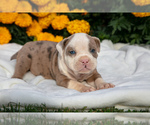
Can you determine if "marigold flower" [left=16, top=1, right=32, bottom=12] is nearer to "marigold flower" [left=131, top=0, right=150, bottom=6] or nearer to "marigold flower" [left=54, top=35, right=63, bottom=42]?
"marigold flower" [left=131, top=0, right=150, bottom=6]

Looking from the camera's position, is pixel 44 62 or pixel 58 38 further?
pixel 58 38

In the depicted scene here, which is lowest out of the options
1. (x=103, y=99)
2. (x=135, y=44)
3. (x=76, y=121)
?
(x=76, y=121)

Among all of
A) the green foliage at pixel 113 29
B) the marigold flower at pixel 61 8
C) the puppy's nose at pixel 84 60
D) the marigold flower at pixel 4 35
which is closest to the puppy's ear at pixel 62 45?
the puppy's nose at pixel 84 60

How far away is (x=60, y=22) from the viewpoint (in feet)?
8.33

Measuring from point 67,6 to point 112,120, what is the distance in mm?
640

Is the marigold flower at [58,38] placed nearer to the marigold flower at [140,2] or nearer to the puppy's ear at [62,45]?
the puppy's ear at [62,45]

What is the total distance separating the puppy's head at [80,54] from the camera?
5.19 feet

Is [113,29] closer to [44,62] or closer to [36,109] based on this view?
[44,62]

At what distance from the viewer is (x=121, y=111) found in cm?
114

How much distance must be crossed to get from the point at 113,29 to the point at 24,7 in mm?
1791

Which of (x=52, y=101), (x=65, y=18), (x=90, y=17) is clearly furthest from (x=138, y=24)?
(x=52, y=101)

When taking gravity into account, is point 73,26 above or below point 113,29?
below

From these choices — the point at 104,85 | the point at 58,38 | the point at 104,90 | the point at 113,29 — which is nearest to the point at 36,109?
the point at 104,90

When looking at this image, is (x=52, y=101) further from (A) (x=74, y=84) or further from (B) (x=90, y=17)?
(B) (x=90, y=17)
